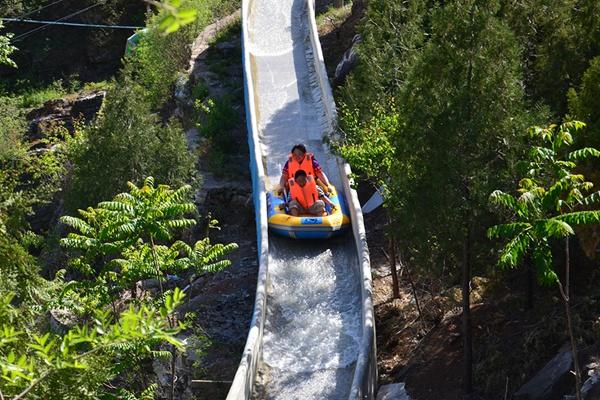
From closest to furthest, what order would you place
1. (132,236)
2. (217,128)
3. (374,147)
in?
1. (132,236)
2. (374,147)
3. (217,128)

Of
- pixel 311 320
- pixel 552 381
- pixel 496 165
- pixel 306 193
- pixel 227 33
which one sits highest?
pixel 227 33

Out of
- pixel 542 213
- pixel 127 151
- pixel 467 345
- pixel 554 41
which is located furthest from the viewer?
pixel 127 151

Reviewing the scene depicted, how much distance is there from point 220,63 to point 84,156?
861 cm

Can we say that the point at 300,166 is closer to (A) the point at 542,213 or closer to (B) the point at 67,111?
(A) the point at 542,213

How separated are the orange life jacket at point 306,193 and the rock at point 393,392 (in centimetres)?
393

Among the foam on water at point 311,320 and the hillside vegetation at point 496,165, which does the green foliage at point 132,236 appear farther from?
the hillside vegetation at point 496,165

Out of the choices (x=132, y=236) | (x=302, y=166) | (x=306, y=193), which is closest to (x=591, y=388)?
(x=132, y=236)

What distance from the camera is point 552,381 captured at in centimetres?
1091

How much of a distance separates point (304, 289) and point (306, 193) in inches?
76.5

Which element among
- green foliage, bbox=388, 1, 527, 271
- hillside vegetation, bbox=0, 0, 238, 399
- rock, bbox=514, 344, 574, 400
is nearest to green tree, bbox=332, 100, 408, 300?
green foliage, bbox=388, 1, 527, 271

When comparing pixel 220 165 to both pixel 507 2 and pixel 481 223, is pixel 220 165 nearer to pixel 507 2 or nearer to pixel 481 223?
pixel 507 2

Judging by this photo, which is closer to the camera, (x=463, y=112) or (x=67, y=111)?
(x=463, y=112)

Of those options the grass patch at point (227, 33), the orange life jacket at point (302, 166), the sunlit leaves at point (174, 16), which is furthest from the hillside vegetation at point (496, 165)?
the grass patch at point (227, 33)

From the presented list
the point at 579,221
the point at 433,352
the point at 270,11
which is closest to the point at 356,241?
the point at 433,352
